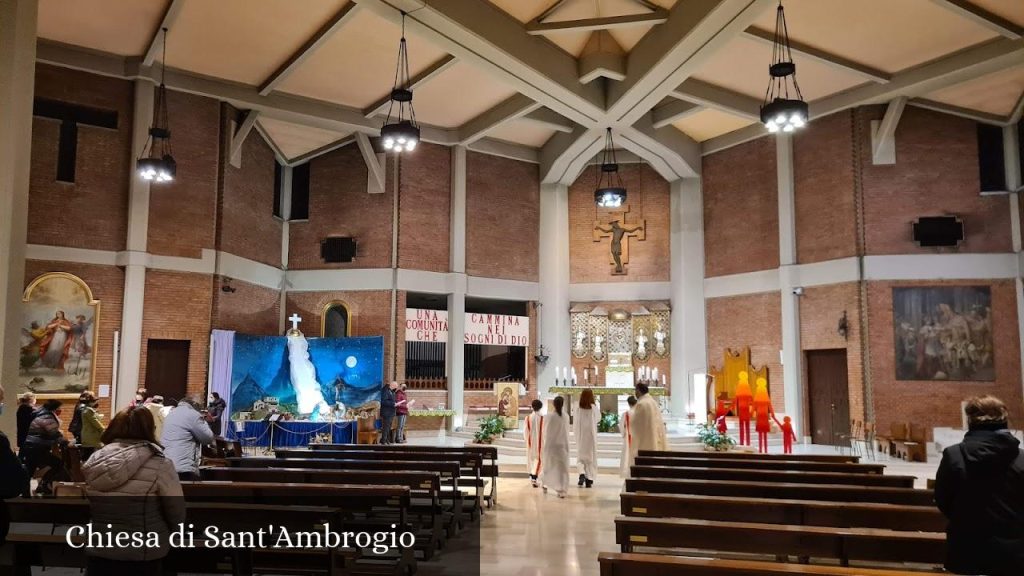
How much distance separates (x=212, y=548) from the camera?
394cm

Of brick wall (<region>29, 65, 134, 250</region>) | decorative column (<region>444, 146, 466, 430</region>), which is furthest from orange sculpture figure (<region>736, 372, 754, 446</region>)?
brick wall (<region>29, 65, 134, 250</region>)

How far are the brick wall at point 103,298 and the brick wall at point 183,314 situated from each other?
1.60 feet

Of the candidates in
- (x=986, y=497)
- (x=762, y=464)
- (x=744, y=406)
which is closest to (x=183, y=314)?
(x=744, y=406)

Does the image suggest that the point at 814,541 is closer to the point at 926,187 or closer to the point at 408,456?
the point at 408,456

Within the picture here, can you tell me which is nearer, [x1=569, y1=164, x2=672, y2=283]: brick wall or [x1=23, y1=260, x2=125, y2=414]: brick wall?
[x1=23, y1=260, x2=125, y2=414]: brick wall

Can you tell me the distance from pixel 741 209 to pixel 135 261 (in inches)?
539

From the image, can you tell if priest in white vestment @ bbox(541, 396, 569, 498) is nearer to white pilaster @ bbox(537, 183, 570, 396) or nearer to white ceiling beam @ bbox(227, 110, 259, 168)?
white pilaster @ bbox(537, 183, 570, 396)

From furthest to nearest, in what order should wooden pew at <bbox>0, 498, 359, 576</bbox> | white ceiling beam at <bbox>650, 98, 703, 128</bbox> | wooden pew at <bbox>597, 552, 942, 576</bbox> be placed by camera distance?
white ceiling beam at <bbox>650, 98, 703, 128</bbox> < wooden pew at <bbox>0, 498, 359, 576</bbox> < wooden pew at <bbox>597, 552, 942, 576</bbox>

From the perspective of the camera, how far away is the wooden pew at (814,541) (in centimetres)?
401

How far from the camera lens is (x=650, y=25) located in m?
12.6

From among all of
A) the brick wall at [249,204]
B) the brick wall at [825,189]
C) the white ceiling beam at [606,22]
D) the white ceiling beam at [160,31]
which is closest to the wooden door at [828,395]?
the brick wall at [825,189]

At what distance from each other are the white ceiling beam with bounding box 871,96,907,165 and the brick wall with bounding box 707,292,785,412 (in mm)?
3758

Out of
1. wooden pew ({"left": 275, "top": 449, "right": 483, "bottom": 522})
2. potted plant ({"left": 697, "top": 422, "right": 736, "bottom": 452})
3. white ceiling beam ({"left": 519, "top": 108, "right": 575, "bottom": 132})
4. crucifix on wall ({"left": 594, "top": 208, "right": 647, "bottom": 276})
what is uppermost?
white ceiling beam ({"left": 519, "top": 108, "right": 575, "bottom": 132})

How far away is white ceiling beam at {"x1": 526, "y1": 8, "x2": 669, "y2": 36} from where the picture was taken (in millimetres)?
12180
